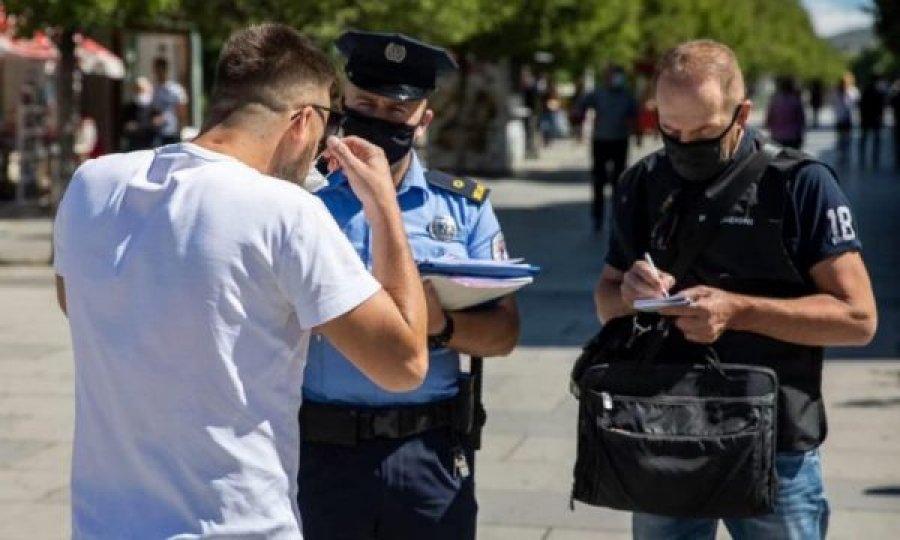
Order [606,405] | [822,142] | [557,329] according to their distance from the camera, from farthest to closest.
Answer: [822,142]
[557,329]
[606,405]

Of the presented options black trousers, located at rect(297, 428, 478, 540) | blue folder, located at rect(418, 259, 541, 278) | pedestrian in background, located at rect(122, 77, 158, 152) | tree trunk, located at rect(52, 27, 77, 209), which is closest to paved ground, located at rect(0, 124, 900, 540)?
tree trunk, located at rect(52, 27, 77, 209)

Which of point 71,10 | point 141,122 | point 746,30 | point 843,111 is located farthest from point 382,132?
point 746,30

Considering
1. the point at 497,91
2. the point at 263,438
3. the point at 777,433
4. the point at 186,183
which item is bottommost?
the point at 497,91

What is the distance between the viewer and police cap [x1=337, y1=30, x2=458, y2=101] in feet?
12.2

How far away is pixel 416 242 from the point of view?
3.72 metres

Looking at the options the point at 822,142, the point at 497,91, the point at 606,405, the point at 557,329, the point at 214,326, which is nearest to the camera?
the point at 214,326

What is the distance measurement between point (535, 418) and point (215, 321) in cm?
606

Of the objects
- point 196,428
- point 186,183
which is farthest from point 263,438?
point 186,183

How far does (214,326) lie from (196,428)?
0.54 ft

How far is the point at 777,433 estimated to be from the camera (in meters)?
3.68

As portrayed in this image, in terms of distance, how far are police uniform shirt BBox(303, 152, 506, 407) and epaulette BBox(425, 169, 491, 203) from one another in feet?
0.04

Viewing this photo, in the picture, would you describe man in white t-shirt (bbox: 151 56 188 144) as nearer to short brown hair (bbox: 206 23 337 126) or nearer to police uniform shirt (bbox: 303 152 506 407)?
police uniform shirt (bbox: 303 152 506 407)

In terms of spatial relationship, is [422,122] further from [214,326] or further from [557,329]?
[557,329]

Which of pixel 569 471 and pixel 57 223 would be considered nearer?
pixel 57 223
